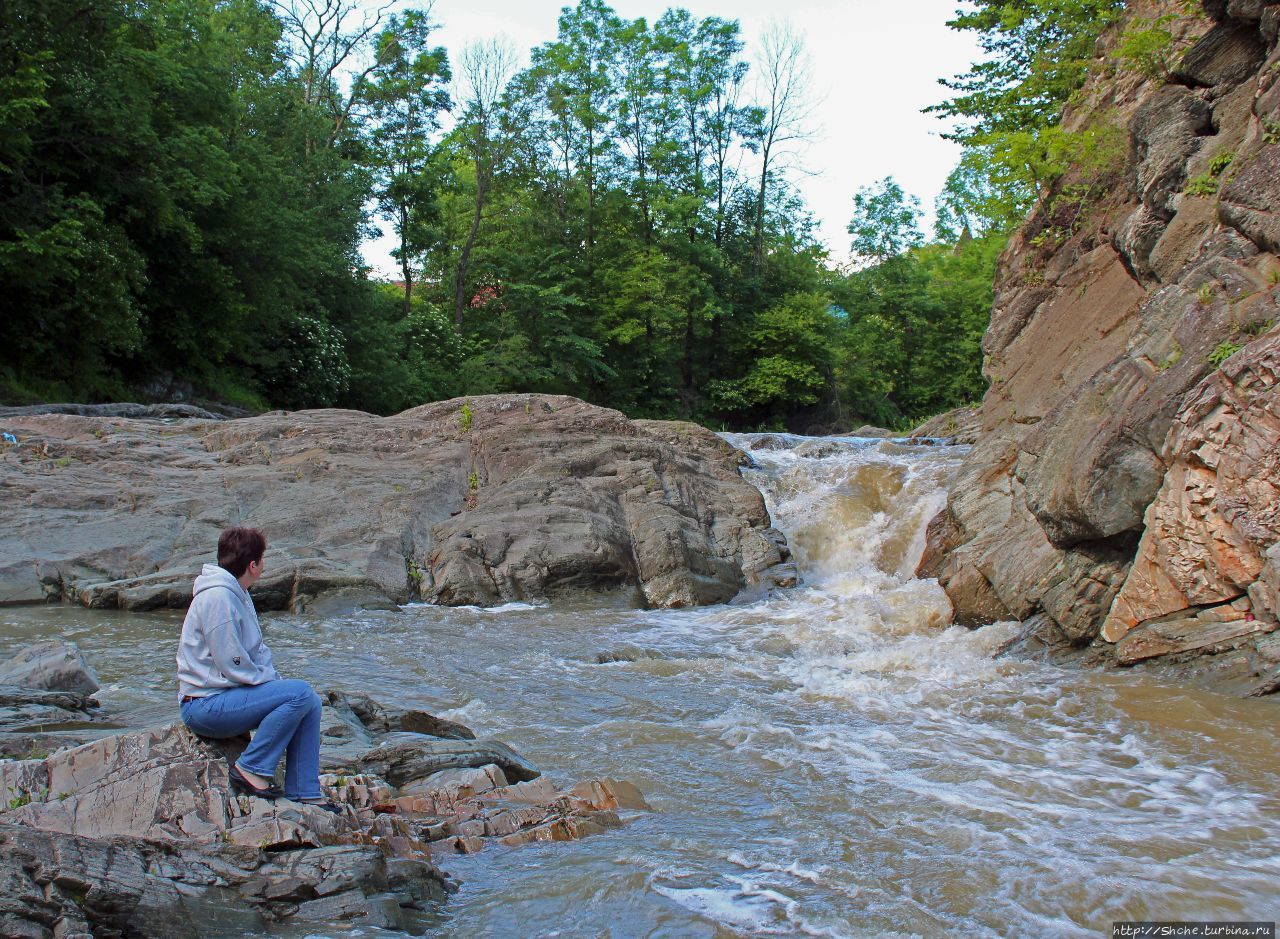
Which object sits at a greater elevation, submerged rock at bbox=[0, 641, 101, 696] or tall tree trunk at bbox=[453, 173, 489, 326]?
tall tree trunk at bbox=[453, 173, 489, 326]

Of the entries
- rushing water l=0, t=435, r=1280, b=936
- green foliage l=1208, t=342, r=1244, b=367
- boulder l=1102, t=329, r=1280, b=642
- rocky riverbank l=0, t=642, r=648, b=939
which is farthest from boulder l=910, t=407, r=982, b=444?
rocky riverbank l=0, t=642, r=648, b=939

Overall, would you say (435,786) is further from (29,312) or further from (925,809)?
(29,312)

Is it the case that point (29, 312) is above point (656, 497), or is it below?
above

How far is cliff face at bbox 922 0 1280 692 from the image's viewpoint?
26.1ft

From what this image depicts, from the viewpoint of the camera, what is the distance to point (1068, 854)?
190 inches

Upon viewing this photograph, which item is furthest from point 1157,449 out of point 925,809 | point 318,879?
point 318,879

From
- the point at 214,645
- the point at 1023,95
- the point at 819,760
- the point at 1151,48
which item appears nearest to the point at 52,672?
the point at 214,645

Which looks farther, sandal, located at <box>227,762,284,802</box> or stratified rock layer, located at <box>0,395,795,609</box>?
stratified rock layer, located at <box>0,395,795,609</box>

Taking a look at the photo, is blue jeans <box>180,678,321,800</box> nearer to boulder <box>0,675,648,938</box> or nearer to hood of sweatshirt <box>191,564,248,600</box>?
boulder <box>0,675,648,938</box>

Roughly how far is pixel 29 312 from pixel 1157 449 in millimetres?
19010

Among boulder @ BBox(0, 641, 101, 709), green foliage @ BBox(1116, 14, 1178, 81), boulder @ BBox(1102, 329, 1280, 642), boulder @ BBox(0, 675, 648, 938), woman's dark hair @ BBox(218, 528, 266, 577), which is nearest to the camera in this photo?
boulder @ BBox(0, 675, 648, 938)

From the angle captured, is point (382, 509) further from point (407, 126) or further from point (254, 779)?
point (407, 126)

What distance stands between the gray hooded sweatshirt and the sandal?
1.20 feet

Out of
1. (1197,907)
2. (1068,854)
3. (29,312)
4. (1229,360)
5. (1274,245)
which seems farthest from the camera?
(29,312)
